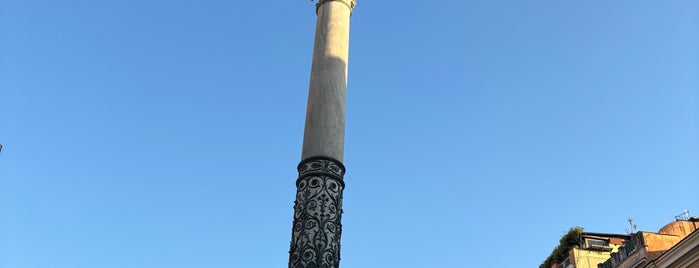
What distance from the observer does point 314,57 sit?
432 inches

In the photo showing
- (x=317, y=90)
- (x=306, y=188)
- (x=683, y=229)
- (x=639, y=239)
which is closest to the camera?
(x=306, y=188)

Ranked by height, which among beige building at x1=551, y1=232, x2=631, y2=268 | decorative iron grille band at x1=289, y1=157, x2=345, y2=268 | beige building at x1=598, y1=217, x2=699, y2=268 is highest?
beige building at x1=551, y1=232, x2=631, y2=268

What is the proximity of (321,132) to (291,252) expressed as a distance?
1.67 metres

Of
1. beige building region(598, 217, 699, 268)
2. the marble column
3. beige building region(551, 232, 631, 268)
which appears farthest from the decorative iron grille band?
beige building region(551, 232, 631, 268)

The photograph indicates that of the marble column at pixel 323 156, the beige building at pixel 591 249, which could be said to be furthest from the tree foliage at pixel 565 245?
the marble column at pixel 323 156

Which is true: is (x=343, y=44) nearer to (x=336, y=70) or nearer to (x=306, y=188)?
(x=336, y=70)

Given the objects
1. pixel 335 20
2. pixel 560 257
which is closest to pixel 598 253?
pixel 560 257

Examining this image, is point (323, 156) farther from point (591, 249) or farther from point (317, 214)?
A: point (591, 249)

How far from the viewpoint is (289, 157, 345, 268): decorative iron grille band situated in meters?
8.96

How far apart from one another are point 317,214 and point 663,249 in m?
19.5

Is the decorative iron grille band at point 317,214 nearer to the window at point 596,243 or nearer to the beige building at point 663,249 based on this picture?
the beige building at point 663,249

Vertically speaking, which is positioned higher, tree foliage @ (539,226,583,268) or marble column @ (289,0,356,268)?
tree foliage @ (539,226,583,268)

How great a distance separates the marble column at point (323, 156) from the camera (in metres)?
9.09

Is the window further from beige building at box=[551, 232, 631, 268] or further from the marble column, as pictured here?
the marble column
